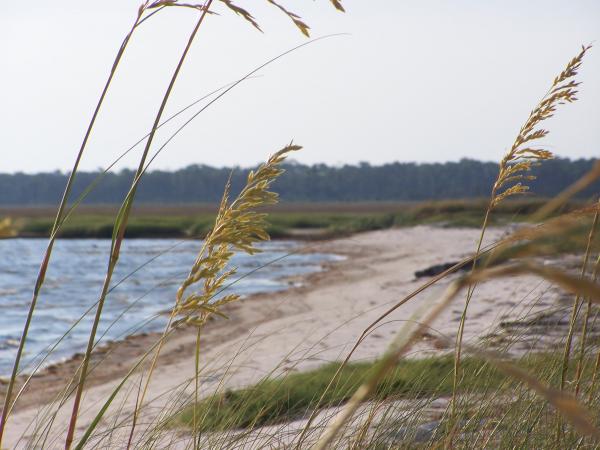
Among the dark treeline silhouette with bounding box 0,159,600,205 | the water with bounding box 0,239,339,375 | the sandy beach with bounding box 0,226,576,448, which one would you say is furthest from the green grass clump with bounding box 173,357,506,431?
the dark treeline silhouette with bounding box 0,159,600,205

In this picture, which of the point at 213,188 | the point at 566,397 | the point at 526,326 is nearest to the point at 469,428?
the point at 526,326

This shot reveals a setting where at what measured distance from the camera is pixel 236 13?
125cm

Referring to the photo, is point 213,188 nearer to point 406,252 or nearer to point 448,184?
point 448,184

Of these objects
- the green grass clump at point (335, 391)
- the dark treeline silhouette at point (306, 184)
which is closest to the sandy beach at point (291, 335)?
the green grass clump at point (335, 391)

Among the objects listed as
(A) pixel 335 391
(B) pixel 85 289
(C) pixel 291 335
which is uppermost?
(A) pixel 335 391

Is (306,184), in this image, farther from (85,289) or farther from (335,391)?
(335,391)

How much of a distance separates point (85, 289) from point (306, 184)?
302ft

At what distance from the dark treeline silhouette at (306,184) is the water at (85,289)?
253 ft

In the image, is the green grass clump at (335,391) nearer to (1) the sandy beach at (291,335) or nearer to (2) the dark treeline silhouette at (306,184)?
(1) the sandy beach at (291,335)

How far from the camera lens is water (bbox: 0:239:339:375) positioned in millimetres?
9773

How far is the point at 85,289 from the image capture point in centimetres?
1565

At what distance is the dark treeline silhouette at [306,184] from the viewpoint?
103 m

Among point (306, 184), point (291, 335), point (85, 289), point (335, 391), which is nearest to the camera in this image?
point (335, 391)

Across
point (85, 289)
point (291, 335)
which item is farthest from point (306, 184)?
point (291, 335)
